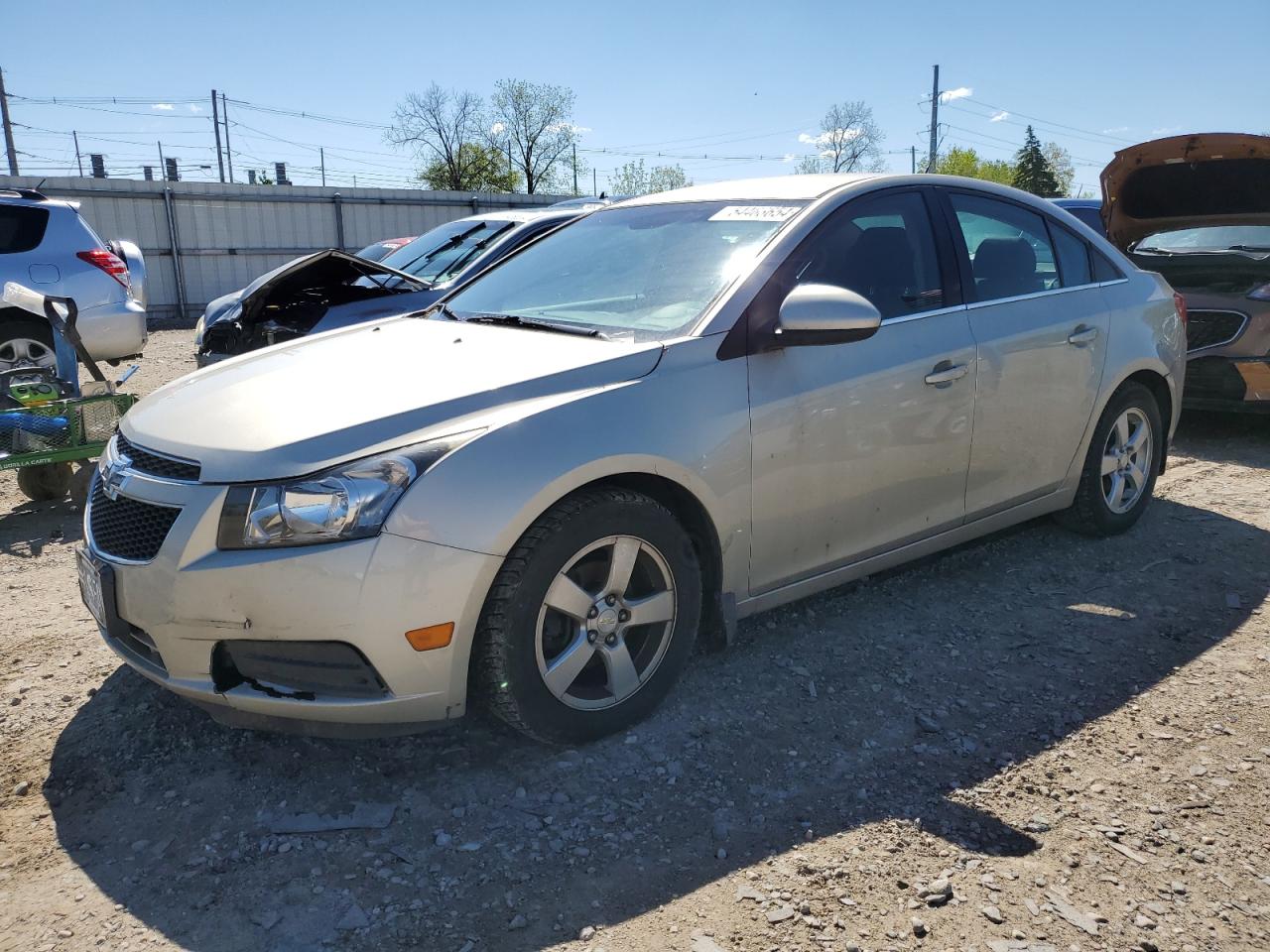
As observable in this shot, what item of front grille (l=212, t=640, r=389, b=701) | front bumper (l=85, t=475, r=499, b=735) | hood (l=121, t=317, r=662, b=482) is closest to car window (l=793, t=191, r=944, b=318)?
hood (l=121, t=317, r=662, b=482)

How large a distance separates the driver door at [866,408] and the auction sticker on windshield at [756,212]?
14 centimetres

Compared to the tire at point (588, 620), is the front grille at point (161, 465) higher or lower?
higher

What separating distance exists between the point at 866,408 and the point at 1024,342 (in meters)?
1.02

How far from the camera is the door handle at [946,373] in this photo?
3.58m

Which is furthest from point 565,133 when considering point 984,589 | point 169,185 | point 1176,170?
point 984,589

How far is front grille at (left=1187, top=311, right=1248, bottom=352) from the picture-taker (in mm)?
6703

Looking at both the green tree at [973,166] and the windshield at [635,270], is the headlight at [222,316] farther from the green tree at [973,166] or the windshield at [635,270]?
the green tree at [973,166]

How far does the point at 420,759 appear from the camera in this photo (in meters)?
2.92

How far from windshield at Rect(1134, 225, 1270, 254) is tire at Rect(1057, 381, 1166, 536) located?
11.1 feet

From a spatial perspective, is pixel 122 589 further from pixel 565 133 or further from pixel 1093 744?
pixel 565 133

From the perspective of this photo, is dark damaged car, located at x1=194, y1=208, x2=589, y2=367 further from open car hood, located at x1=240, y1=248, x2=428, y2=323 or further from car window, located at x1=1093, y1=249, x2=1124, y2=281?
car window, located at x1=1093, y1=249, x2=1124, y2=281

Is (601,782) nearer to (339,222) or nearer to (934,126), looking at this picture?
(339,222)

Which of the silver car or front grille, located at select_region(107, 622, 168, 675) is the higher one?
the silver car

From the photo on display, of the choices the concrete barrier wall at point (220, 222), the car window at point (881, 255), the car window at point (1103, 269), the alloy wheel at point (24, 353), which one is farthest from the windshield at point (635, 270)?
the concrete barrier wall at point (220, 222)
